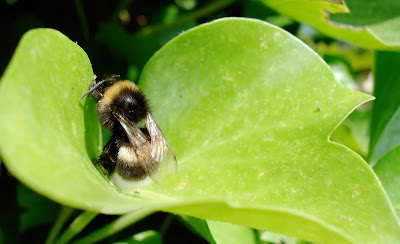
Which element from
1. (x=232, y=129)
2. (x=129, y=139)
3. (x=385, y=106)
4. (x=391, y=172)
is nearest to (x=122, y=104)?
(x=129, y=139)

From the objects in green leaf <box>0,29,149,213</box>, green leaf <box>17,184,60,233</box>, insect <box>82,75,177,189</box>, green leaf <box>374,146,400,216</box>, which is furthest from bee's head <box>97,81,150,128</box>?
green leaf <box>374,146,400,216</box>

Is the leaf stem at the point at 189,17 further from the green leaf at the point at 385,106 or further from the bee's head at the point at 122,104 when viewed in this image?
the bee's head at the point at 122,104

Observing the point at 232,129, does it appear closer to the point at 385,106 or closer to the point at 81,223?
the point at 81,223

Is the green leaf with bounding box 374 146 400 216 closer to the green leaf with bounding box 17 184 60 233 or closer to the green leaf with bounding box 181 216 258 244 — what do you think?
the green leaf with bounding box 181 216 258 244

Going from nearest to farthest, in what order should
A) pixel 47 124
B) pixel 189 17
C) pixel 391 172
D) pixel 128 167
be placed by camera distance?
pixel 47 124 < pixel 128 167 < pixel 391 172 < pixel 189 17

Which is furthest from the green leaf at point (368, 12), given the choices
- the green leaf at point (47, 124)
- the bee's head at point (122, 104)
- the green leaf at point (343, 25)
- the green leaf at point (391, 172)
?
the green leaf at point (47, 124)

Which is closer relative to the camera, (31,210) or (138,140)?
(138,140)
